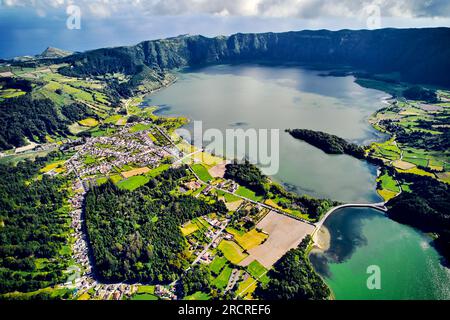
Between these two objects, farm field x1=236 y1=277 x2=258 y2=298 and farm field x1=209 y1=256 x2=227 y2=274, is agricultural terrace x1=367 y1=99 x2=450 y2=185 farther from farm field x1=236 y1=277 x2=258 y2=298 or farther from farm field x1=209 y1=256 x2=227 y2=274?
farm field x1=209 y1=256 x2=227 y2=274

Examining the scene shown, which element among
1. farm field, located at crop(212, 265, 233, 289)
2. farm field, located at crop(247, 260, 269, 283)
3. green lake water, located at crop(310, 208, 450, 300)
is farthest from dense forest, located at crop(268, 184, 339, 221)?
farm field, located at crop(212, 265, 233, 289)

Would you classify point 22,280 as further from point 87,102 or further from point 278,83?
point 278,83

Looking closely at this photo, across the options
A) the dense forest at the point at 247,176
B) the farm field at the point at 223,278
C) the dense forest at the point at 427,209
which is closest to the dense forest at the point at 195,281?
the farm field at the point at 223,278

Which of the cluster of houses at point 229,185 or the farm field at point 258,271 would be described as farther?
the cluster of houses at point 229,185

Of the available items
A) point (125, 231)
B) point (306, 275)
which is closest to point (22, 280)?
point (125, 231)

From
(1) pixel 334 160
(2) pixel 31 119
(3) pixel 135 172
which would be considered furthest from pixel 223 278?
(2) pixel 31 119

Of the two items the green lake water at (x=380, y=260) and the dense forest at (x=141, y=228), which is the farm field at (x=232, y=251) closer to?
the dense forest at (x=141, y=228)

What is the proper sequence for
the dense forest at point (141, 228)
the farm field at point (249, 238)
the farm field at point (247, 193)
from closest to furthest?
1. the dense forest at point (141, 228)
2. the farm field at point (249, 238)
3. the farm field at point (247, 193)

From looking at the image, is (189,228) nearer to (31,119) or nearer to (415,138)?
(415,138)
